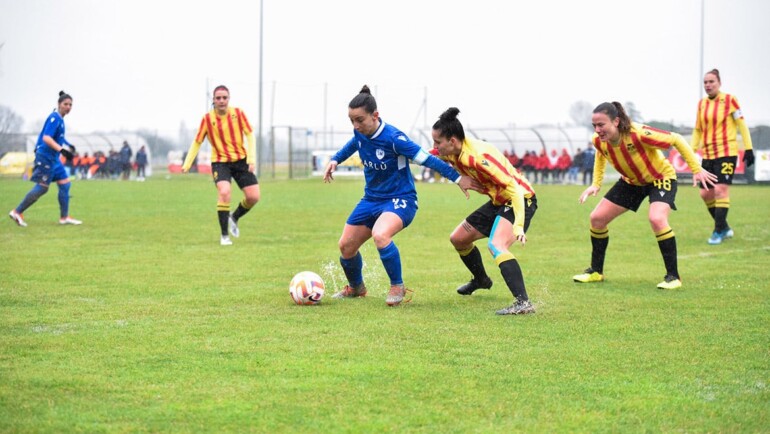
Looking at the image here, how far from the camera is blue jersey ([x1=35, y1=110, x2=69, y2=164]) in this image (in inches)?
610

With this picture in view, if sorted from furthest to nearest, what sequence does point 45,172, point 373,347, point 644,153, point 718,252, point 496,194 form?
point 45,172
point 718,252
point 644,153
point 496,194
point 373,347

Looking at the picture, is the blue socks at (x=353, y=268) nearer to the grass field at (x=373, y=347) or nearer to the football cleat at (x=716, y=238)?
the grass field at (x=373, y=347)

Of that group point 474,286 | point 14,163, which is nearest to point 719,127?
point 474,286

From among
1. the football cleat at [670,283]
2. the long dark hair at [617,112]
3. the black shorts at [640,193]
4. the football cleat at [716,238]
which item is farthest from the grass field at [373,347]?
the long dark hair at [617,112]

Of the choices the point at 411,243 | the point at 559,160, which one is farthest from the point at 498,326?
the point at 559,160

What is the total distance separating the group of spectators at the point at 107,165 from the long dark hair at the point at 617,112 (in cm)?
4020

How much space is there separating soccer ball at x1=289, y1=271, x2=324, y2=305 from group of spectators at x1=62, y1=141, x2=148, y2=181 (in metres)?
40.2

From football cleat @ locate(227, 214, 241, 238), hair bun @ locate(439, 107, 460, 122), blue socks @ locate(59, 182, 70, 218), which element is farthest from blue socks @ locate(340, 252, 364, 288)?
blue socks @ locate(59, 182, 70, 218)

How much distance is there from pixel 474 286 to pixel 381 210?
44.8 inches

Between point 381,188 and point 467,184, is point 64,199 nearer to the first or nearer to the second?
point 381,188

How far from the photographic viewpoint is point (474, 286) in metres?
8.40

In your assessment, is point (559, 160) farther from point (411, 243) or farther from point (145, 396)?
point (145, 396)

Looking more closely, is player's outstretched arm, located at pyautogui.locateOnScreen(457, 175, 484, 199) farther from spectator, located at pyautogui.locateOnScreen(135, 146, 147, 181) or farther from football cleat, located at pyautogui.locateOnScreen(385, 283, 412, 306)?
spectator, located at pyautogui.locateOnScreen(135, 146, 147, 181)

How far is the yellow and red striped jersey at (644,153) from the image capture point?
8.73 meters
